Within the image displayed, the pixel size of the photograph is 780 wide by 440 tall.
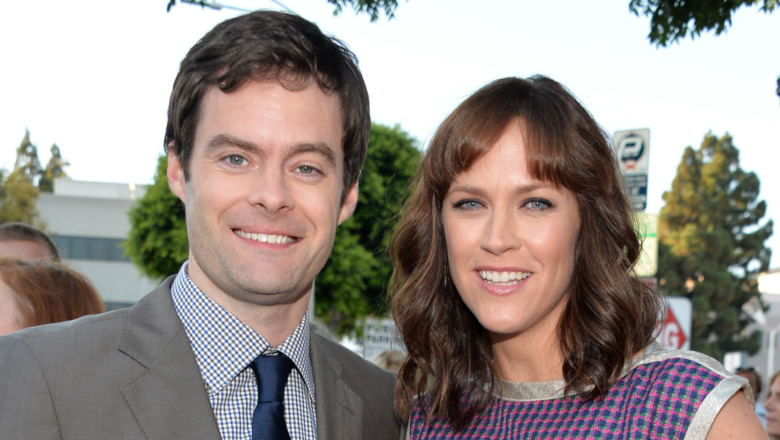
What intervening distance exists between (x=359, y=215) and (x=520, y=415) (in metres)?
19.0

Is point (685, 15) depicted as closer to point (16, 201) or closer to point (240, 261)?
point (240, 261)

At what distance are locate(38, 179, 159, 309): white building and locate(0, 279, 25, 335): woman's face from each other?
148 feet

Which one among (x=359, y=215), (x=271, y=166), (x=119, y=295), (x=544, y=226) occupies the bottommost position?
(x=119, y=295)

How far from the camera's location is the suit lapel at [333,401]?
2738mm

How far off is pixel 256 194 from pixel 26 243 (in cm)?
368

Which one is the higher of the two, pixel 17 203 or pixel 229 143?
pixel 229 143

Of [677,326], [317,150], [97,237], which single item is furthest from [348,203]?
[97,237]

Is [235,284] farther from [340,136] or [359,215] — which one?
[359,215]

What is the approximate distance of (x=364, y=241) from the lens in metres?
23.2

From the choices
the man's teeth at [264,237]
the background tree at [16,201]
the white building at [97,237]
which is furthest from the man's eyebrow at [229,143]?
the white building at [97,237]

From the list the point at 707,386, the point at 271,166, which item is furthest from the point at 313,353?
the point at 707,386

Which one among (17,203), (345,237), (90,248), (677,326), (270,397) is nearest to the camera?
(270,397)

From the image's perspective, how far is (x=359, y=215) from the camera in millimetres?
21938

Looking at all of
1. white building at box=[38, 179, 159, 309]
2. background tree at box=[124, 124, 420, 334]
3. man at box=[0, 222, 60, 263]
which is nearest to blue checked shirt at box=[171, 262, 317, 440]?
man at box=[0, 222, 60, 263]
